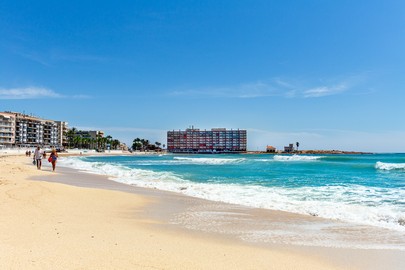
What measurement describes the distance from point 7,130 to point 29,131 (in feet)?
44.0

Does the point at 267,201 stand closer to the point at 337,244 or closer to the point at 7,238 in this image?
the point at 337,244

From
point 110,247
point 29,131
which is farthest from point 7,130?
point 110,247

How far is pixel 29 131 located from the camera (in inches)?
5281

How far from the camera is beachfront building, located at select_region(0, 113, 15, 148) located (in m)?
119

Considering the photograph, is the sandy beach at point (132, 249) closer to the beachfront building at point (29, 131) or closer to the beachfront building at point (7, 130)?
the beachfront building at point (7, 130)

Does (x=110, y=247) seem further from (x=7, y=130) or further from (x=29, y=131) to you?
(x=29, y=131)

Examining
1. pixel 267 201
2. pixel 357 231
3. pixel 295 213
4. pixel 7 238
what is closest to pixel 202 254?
pixel 7 238

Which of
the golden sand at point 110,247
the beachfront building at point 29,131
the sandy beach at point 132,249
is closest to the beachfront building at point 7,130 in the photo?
the beachfront building at point 29,131

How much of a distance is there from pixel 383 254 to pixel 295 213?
406cm

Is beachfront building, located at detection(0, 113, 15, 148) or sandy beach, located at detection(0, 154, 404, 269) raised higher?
beachfront building, located at detection(0, 113, 15, 148)

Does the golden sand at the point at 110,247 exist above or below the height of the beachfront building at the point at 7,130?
below

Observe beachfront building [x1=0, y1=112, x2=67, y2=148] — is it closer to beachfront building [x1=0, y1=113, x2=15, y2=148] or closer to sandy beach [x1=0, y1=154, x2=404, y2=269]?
beachfront building [x1=0, y1=113, x2=15, y2=148]

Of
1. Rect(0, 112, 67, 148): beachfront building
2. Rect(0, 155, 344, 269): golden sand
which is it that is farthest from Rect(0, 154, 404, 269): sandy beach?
Rect(0, 112, 67, 148): beachfront building

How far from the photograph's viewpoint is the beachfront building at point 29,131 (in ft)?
407
